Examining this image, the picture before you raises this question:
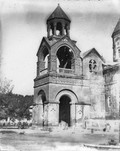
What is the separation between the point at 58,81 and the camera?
16203 mm

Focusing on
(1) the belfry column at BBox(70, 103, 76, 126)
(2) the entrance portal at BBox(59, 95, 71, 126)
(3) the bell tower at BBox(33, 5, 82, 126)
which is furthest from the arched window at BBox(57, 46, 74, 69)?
(1) the belfry column at BBox(70, 103, 76, 126)

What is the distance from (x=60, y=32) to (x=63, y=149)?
9.29m

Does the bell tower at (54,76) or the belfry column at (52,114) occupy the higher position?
the bell tower at (54,76)

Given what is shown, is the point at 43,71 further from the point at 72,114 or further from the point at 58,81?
the point at 72,114

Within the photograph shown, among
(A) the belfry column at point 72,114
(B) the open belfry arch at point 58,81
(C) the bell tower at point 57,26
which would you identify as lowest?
(A) the belfry column at point 72,114

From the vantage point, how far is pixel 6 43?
427 inches

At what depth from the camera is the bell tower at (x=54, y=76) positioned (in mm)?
15984

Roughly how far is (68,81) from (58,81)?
61 cm

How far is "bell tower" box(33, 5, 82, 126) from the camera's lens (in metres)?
16.0

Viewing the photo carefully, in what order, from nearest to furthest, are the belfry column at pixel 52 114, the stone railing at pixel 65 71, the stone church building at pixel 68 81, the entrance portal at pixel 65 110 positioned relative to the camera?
the stone church building at pixel 68 81 < the belfry column at pixel 52 114 < the stone railing at pixel 65 71 < the entrance portal at pixel 65 110

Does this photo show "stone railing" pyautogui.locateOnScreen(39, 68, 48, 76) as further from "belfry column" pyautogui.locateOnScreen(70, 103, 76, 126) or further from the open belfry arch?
"belfry column" pyautogui.locateOnScreen(70, 103, 76, 126)

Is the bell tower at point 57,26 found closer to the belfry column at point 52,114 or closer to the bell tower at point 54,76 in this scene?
the bell tower at point 54,76

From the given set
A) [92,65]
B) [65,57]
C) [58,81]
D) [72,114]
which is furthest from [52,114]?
[65,57]

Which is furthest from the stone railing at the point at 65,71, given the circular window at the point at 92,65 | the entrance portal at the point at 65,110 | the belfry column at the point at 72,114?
the belfry column at the point at 72,114
